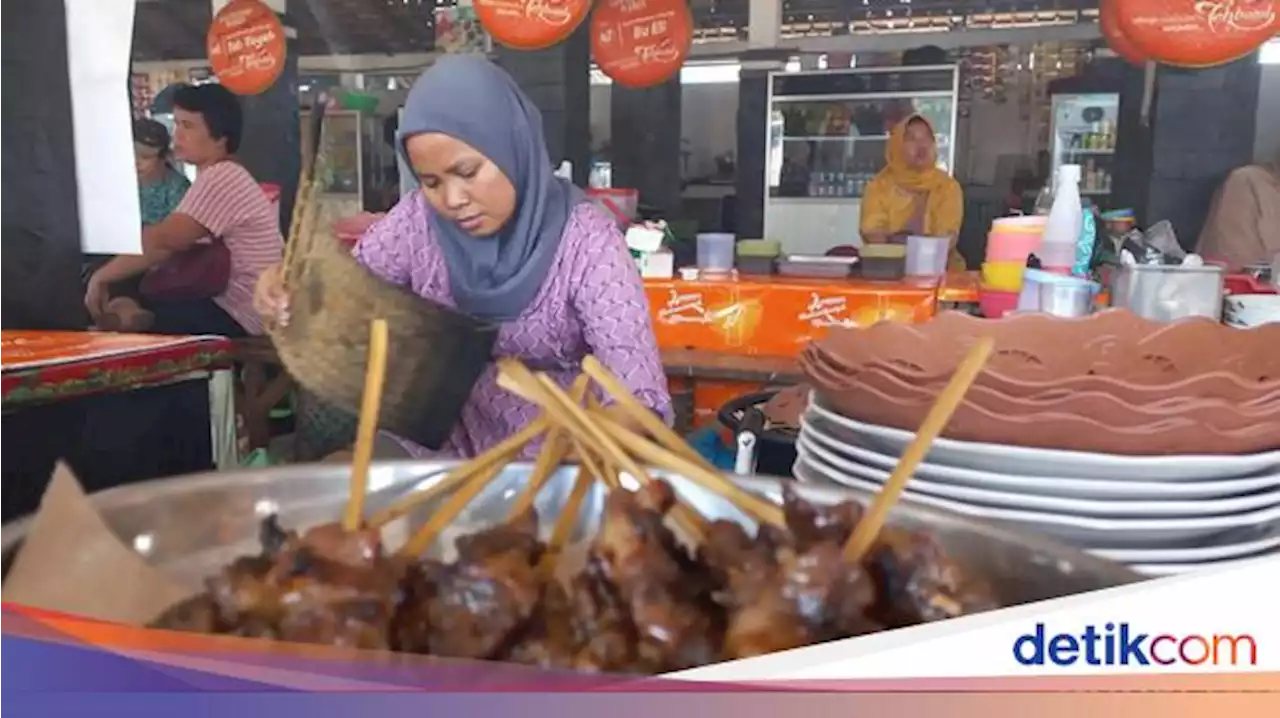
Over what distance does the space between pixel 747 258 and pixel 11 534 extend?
3.33 m

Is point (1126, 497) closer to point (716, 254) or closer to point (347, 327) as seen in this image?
point (347, 327)

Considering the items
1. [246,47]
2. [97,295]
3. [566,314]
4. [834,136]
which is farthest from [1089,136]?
[566,314]

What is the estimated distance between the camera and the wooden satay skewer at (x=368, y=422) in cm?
56

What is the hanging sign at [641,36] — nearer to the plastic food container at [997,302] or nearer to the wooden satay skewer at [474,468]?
the plastic food container at [997,302]

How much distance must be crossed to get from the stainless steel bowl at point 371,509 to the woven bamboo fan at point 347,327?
44 centimetres

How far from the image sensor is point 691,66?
9.63 metres

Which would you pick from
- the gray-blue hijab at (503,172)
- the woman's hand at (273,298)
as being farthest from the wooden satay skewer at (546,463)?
the gray-blue hijab at (503,172)

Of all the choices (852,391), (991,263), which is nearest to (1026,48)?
(991,263)

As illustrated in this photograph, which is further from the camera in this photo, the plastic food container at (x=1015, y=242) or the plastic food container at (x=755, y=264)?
the plastic food container at (x=755, y=264)

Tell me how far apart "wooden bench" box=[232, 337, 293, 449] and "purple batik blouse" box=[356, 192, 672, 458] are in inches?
75.1

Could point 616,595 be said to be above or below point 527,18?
below

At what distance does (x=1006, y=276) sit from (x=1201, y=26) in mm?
1422

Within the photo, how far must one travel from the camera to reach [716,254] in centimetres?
370

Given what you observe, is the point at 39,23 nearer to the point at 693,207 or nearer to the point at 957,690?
the point at 957,690
